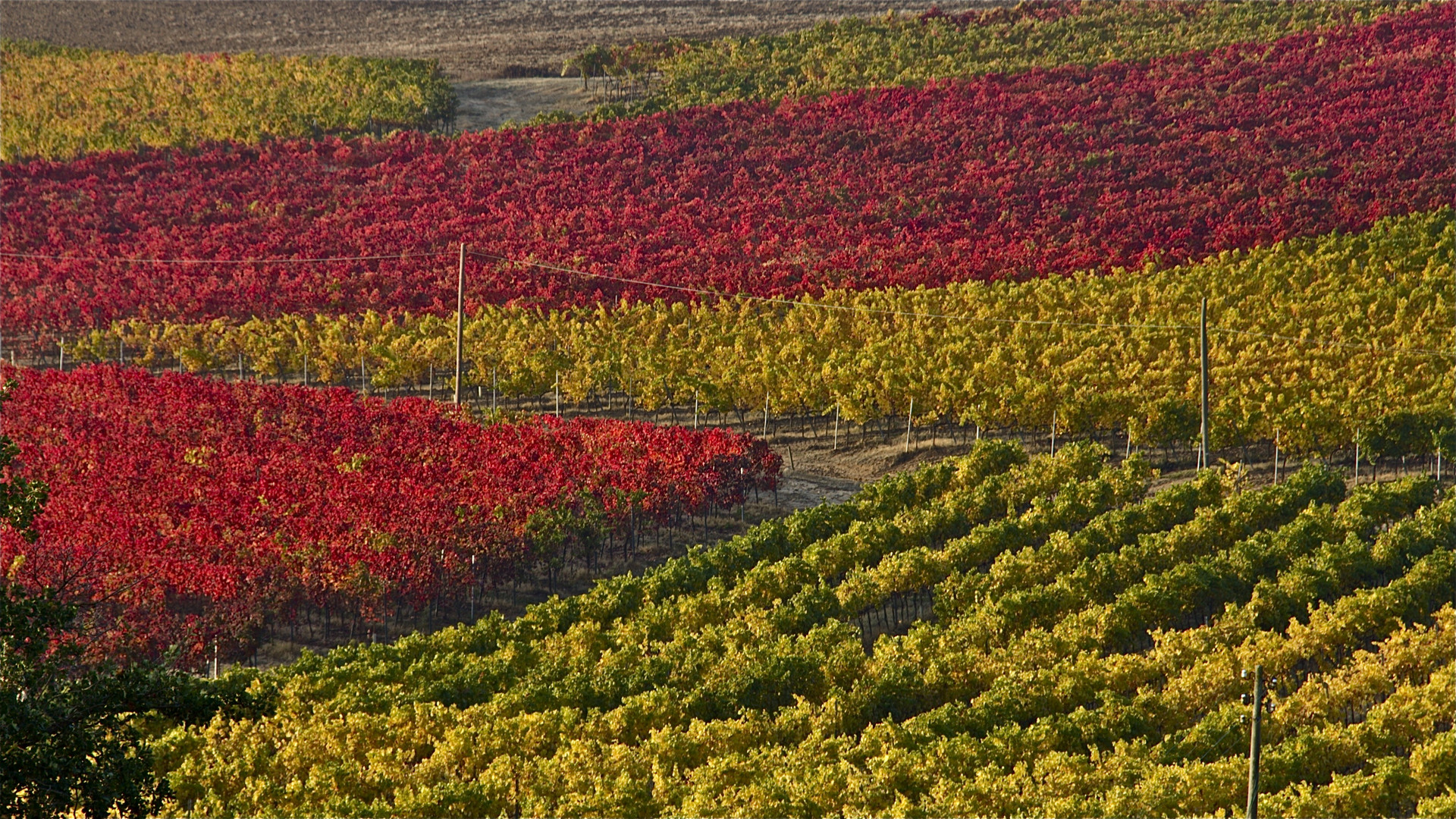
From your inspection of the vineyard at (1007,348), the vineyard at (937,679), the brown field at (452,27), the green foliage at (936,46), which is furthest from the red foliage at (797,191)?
the vineyard at (937,679)

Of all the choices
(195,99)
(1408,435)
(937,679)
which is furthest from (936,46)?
(937,679)

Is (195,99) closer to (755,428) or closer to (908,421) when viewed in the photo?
(755,428)

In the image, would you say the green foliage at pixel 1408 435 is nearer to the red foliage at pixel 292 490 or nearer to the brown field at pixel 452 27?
the red foliage at pixel 292 490

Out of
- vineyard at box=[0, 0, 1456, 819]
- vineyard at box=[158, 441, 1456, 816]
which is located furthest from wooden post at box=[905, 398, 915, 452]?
vineyard at box=[158, 441, 1456, 816]

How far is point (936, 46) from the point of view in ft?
308

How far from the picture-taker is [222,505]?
41.9 meters

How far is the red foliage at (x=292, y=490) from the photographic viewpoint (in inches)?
1458

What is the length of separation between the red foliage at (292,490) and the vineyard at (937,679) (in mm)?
3355

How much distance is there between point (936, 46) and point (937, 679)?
68657 millimetres

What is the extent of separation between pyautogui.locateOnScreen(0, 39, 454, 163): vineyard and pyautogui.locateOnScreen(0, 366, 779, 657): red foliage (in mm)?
36288

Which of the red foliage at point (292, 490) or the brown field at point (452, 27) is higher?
the brown field at point (452, 27)

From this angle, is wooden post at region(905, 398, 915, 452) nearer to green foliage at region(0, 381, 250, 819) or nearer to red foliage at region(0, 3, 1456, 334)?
red foliage at region(0, 3, 1456, 334)

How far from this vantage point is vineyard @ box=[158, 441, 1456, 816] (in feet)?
87.4

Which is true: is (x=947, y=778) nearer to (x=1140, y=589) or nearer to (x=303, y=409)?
(x=1140, y=589)
